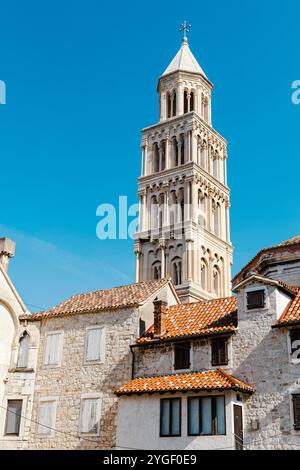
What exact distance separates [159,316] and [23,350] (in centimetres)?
866

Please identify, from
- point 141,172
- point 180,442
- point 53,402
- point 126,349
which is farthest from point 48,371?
point 141,172

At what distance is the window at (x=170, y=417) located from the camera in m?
27.8

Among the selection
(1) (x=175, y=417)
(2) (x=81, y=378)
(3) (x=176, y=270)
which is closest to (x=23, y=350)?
(2) (x=81, y=378)

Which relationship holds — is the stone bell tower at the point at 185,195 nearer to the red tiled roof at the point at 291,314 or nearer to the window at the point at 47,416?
the window at the point at 47,416

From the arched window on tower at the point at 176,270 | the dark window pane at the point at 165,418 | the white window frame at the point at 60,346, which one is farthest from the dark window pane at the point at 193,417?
the arched window on tower at the point at 176,270

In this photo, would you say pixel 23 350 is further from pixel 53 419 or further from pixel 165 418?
pixel 165 418

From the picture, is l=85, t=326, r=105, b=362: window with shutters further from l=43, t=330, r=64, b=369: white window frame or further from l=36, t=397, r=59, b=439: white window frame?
l=36, t=397, r=59, b=439: white window frame

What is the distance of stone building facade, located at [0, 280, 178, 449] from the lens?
31.8 meters

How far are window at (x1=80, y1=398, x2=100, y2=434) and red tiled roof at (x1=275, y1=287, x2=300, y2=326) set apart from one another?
10622 millimetres

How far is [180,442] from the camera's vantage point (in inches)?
1078

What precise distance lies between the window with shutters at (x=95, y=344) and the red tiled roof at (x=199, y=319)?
89.6 inches

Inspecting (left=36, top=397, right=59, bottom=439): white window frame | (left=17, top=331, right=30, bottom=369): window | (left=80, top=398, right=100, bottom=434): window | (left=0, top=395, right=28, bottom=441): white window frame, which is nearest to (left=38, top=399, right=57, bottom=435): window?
(left=36, top=397, right=59, bottom=439): white window frame

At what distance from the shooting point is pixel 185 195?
71.9 metres
